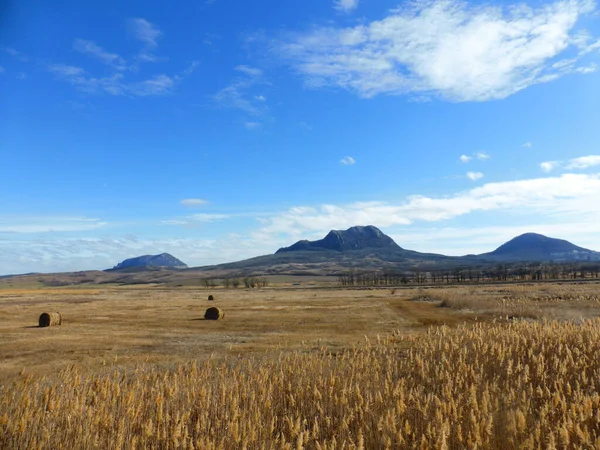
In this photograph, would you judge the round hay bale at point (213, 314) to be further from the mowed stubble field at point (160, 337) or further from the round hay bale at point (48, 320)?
the round hay bale at point (48, 320)

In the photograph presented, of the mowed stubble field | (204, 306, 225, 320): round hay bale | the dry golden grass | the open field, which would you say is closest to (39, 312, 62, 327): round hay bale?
the mowed stubble field

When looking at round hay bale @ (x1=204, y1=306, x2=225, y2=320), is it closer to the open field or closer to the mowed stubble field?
the mowed stubble field

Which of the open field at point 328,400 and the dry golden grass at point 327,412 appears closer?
the dry golden grass at point 327,412

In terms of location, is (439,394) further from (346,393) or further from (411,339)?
(411,339)

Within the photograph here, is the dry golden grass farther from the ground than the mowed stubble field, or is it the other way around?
the dry golden grass

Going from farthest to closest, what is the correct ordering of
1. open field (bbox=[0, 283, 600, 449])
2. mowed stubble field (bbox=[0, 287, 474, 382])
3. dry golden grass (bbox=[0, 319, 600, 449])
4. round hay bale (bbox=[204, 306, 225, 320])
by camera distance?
1. round hay bale (bbox=[204, 306, 225, 320])
2. mowed stubble field (bbox=[0, 287, 474, 382])
3. open field (bbox=[0, 283, 600, 449])
4. dry golden grass (bbox=[0, 319, 600, 449])

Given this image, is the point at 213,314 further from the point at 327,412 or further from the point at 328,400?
the point at 327,412

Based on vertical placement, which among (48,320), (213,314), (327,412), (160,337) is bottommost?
(160,337)

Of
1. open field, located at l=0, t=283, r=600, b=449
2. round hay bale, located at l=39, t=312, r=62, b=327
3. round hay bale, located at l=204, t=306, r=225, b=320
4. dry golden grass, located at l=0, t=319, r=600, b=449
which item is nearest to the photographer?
dry golden grass, located at l=0, t=319, r=600, b=449

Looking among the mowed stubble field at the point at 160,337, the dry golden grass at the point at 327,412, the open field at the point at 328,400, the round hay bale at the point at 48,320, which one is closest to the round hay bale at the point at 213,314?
the mowed stubble field at the point at 160,337

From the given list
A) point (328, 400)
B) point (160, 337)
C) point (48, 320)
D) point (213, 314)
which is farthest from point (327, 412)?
point (48, 320)

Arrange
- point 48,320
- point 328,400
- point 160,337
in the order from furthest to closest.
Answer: point 48,320
point 160,337
point 328,400

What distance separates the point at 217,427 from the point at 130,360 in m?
13.2

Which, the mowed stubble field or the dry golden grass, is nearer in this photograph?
the dry golden grass
